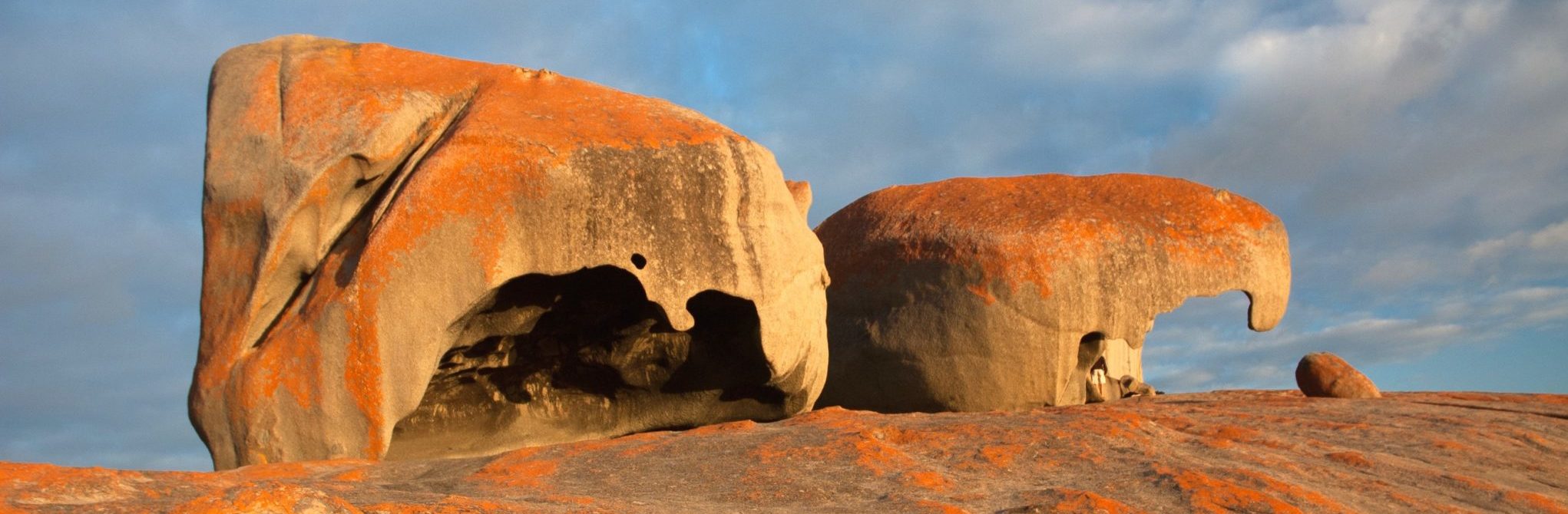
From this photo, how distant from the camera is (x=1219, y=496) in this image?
6.10 m

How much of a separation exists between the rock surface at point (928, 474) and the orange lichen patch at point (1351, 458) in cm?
2

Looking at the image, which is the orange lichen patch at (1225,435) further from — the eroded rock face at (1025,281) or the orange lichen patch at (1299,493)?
the eroded rock face at (1025,281)

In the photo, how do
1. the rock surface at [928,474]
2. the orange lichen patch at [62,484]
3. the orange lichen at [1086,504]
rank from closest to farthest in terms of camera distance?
the orange lichen patch at [62,484], the rock surface at [928,474], the orange lichen at [1086,504]

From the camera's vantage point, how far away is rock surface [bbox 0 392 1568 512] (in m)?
4.58

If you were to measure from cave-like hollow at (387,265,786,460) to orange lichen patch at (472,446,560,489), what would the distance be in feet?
9.25

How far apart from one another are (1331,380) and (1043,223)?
3085mm

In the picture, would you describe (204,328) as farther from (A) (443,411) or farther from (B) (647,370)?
(B) (647,370)

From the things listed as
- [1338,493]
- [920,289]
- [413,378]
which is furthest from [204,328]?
[1338,493]

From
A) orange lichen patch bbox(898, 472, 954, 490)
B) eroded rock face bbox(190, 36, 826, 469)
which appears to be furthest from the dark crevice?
orange lichen patch bbox(898, 472, 954, 490)

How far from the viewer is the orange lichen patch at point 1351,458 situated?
25.2 feet

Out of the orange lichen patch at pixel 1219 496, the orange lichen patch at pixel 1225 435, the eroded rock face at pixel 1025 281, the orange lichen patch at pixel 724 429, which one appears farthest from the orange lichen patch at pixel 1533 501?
the eroded rock face at pixel 1025 281

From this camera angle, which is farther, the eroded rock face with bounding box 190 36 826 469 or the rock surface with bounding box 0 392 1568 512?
the eroded rock face with bounding box 190 36 826 469

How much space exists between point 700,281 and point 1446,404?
673 cm

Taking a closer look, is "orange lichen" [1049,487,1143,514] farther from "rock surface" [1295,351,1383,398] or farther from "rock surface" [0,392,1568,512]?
"rock surface" [1295,351,1383,398]
